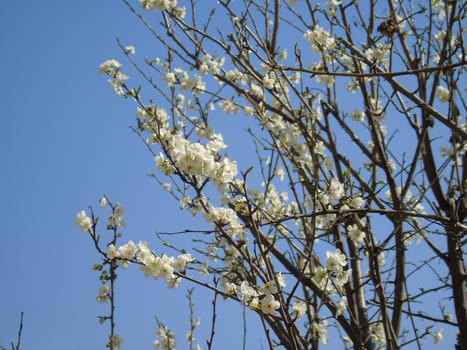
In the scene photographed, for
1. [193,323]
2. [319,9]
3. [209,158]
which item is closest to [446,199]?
[319,9]

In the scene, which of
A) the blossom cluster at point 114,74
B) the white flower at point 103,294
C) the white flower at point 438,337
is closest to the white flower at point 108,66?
the blossom cluster at point 114,74

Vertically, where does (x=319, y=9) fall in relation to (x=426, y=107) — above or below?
above

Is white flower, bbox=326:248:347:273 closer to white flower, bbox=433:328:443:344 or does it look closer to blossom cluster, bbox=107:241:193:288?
blossom cluster, bbox=107:241:193:288

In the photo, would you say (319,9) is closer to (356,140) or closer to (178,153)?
(356,140)

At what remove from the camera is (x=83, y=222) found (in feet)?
8.76

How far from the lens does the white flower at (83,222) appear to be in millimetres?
2658

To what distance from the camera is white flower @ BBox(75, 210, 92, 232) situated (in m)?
2.66

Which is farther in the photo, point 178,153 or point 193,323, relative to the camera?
point 193,323

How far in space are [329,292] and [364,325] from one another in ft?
3.55

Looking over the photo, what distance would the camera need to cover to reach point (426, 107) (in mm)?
2824

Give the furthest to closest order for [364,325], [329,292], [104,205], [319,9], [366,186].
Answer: [319,9] < [366,186] < [364,325] < [104,205] < [329,292]

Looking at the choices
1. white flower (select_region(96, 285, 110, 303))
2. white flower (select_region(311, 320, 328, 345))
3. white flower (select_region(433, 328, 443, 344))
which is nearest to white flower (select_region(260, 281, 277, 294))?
white flower (select_region(311, 320, 328, 345))

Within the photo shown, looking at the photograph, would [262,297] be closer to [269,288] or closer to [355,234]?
[269,288]

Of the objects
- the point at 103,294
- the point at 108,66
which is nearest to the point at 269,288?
the point at 103,294
